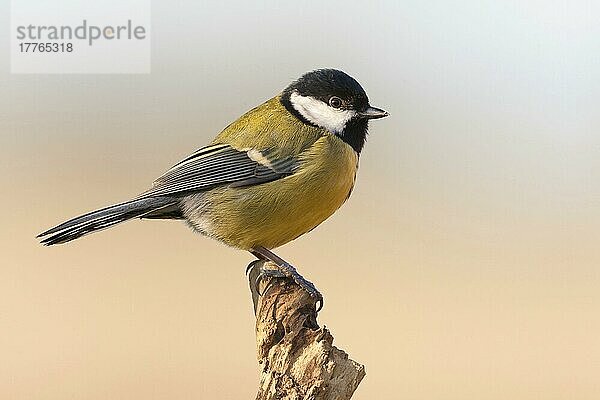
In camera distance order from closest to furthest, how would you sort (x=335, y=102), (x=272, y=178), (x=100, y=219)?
(x=100, y=219) → (x=272, y=178) → (x=335, y=102)

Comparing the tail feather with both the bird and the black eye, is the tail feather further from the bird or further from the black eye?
the black eye

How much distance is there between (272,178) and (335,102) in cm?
29

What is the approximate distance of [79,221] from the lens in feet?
5.90

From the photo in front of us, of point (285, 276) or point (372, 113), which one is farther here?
point (372, 113)

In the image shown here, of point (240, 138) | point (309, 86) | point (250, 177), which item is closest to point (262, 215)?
point (250, 177)

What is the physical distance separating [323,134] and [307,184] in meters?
0.18

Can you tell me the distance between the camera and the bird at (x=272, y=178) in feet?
6.23

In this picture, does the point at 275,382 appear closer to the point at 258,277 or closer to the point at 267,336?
the point at 267,336

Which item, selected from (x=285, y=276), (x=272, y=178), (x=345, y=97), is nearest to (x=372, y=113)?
(x=345, y=97)

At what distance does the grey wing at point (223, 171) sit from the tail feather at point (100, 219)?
4cm

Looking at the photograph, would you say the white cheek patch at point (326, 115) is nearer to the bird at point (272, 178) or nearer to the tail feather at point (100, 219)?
the bird at point (272, 178)

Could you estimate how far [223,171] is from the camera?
195 cm

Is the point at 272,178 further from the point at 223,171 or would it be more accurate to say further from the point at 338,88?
the point at 338,88

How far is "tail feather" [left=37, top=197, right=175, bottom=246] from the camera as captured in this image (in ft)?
5.80
